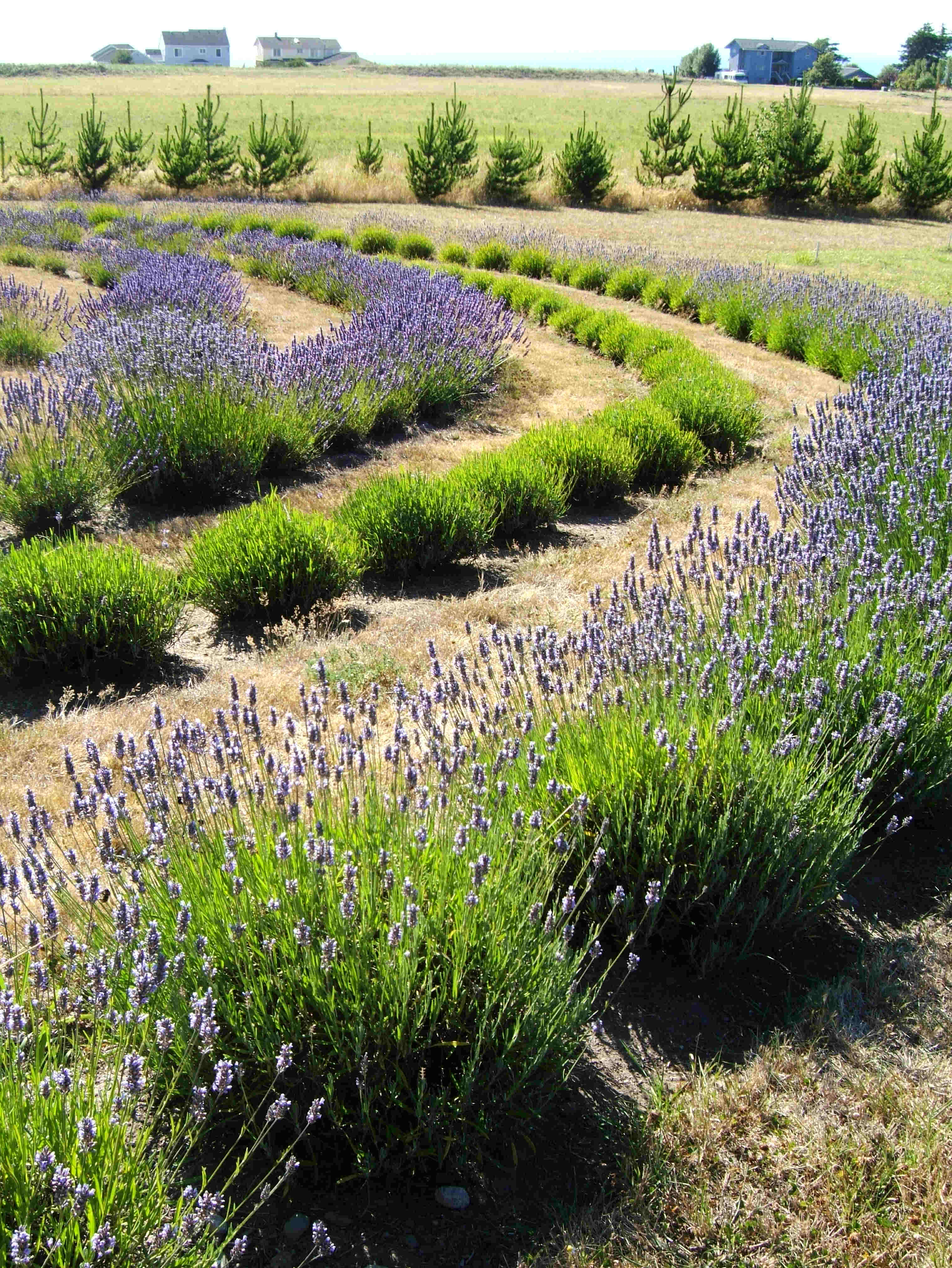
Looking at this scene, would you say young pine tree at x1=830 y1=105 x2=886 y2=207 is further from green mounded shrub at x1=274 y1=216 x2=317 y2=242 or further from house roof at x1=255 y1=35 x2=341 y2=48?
house roof at x1=255 y1=35 x2=341 y2=48

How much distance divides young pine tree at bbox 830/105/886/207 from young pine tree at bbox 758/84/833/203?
1.39ft

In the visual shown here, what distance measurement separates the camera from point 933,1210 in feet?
6.91

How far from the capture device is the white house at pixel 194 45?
396 feet

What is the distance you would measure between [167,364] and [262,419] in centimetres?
96

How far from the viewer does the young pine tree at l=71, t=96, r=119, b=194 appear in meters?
22.7

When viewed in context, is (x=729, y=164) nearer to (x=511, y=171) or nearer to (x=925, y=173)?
(x=925, y=173)

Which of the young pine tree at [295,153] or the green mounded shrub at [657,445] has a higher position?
the young pine tree at [295,153]

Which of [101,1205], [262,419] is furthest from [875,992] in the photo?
[262,419]

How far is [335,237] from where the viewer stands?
16.1 m

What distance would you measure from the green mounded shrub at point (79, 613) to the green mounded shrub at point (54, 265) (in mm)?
11215

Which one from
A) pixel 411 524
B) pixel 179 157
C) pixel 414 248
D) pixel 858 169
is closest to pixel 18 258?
pixel 414 248

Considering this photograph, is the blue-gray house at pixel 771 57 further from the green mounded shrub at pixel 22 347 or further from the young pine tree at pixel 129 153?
the green mounded shrub at pixel 22 347

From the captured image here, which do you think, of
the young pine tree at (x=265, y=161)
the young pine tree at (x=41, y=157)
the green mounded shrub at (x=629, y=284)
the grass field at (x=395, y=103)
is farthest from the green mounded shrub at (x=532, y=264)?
the young pine tree at (x=41, y=157)

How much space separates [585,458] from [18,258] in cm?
1156
